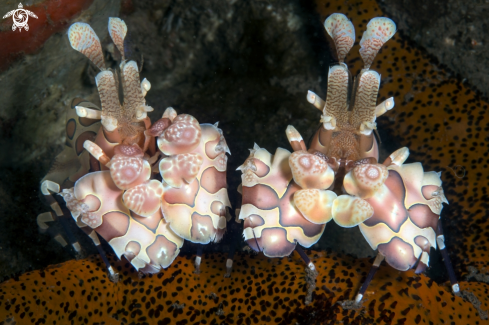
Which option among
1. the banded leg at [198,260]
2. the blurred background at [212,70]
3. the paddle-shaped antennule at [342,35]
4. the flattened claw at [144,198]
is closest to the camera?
the flattened claw at [144,198]

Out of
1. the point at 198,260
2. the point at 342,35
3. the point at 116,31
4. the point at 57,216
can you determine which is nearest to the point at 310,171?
the point at 342,35

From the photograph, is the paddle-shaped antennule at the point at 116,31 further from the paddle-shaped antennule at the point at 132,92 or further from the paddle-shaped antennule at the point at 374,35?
the paddle-shaped antennule at the point at 374,35

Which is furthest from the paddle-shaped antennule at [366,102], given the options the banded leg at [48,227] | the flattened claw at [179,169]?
the banded leg at [48,227]

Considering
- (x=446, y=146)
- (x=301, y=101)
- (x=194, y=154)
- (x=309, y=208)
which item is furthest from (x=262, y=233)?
(x=446, y=146)

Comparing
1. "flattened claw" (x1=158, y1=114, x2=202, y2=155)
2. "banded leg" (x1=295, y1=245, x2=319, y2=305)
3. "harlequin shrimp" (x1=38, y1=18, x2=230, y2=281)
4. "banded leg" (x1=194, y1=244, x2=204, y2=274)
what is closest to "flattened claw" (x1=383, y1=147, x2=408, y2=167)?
"banded leg" (x1=295, y1=245, x2=319, y2=305)

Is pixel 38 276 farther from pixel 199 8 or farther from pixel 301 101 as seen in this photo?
pixel 199 8

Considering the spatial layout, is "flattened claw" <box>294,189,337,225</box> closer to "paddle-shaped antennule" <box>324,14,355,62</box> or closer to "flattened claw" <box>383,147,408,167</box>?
"flattened claw" <box>383,147,408,167</box>
